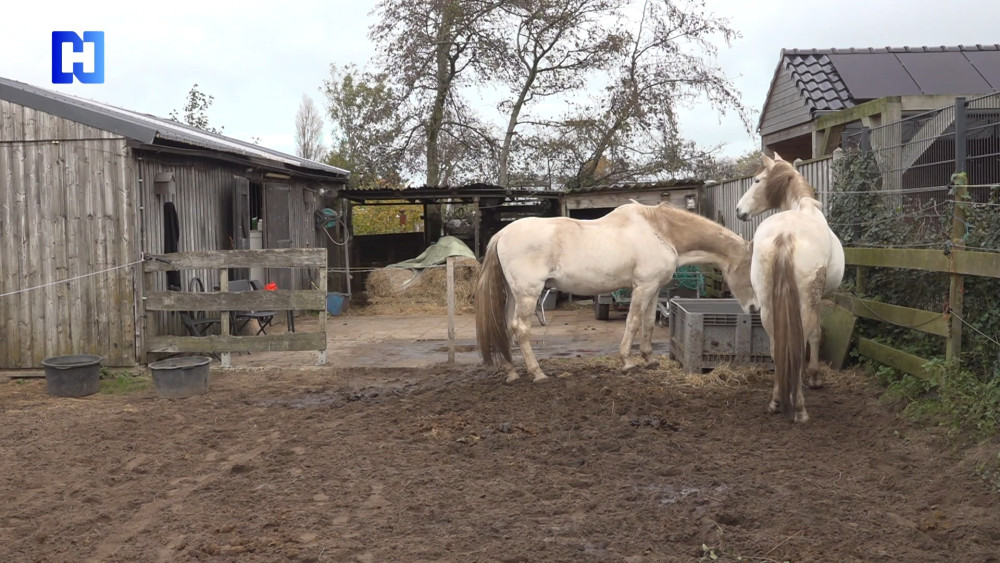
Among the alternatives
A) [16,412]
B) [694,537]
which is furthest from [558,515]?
[16,412]

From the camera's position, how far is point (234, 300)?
7.91m

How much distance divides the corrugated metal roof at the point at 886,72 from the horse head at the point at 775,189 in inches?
201

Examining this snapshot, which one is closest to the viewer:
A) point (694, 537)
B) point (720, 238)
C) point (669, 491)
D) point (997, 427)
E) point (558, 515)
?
point (694, 537)

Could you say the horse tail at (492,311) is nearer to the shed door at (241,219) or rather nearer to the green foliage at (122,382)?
the green foliage at (122,382)

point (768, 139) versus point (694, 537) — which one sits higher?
point (768, 139)

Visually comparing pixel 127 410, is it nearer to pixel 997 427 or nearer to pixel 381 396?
pixel 381 396

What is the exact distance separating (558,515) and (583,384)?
8.87ft

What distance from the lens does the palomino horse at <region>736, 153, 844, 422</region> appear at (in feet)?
16.6

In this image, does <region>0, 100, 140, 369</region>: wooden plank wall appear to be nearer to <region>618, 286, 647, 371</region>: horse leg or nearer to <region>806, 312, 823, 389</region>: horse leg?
<region>618, 286, 647, 371</region>: horse leg

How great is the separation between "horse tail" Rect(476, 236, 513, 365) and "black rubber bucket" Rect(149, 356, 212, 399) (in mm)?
2381

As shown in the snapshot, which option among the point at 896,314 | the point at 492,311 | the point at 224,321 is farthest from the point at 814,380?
the point at 224,321

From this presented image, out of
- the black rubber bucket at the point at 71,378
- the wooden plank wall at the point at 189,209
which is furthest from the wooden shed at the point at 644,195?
the black rubber bucket at the point at 71,378

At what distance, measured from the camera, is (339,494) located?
407 cm

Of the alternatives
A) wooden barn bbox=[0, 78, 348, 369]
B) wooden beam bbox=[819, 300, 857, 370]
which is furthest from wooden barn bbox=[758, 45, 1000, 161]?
wooden barn bbox=[0, 78, 348, 369]
